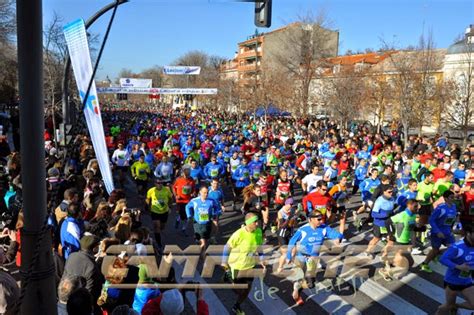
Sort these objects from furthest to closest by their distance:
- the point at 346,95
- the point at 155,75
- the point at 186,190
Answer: the point at 155,75
the point at 346,95
the point at 186,190

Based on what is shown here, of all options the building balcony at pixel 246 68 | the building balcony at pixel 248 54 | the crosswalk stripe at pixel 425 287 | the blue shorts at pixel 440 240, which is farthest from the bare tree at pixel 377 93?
the building balcony at pixel 248 54

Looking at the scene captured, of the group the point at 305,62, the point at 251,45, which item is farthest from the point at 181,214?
the point at 251,45

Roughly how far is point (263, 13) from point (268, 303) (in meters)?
4.54

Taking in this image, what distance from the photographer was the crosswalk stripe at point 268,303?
6394 millimetres

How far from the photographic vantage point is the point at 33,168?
2582mm

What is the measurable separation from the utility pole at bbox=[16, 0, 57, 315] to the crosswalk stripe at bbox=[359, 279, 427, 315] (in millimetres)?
5448

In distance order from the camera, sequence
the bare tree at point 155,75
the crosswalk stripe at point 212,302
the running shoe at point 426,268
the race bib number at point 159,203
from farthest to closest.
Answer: the bare tree at point 155,75, the race bib number at point 159,203, the running shoe at point 426,268, the crosswalk stripe at point 212,302

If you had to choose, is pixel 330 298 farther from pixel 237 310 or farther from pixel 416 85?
pixel 416 85

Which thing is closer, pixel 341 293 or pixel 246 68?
pixel 341 293

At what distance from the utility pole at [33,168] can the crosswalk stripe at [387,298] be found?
17.9ft

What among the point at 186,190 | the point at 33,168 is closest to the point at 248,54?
the point at 186,190

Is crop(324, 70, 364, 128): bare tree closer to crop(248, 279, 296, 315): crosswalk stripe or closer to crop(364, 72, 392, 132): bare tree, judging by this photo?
crop(364, 72, 392, 132): bare tree

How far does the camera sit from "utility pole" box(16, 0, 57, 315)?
8.19ft

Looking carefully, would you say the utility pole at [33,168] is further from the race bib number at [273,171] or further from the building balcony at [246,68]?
the building balcony at [246,68]
